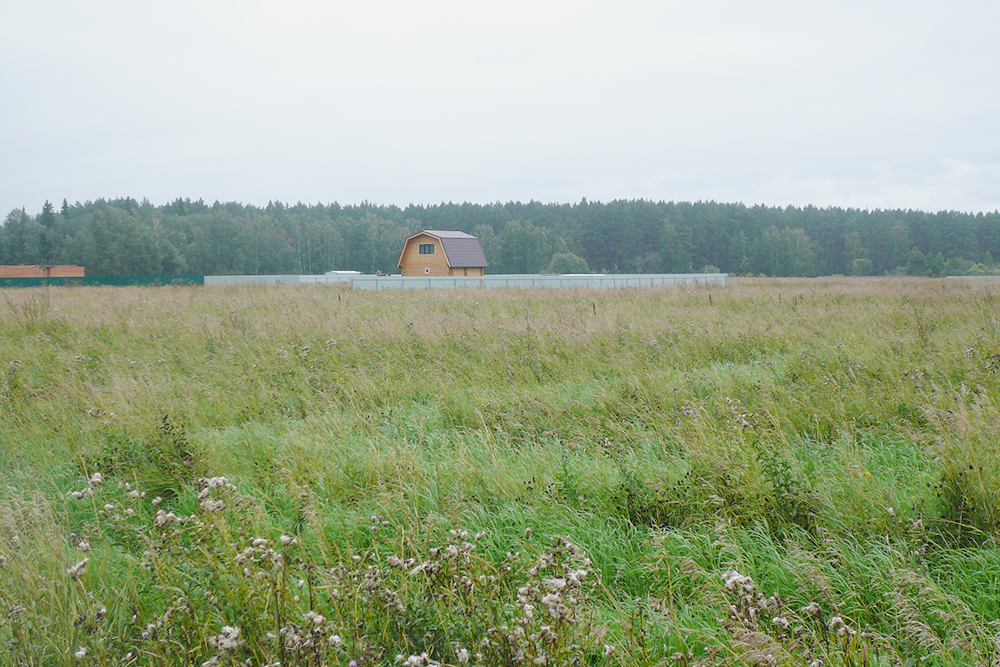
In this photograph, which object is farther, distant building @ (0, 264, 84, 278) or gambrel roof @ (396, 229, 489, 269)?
distant building @ (0, 264, 84, 278)

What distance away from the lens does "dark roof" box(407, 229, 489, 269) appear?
47.1 meters

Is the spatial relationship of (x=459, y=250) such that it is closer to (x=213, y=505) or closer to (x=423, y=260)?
(x=423, y=260)

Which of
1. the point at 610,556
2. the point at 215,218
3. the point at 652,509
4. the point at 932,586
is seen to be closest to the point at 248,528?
the point at 610,556

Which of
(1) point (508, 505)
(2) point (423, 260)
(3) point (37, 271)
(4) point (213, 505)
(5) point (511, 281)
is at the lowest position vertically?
(1) point (508, 505)

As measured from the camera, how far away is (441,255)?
4750 centimetres

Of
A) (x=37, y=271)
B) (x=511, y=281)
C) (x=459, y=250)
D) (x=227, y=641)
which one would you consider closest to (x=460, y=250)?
(x=459, y=250)

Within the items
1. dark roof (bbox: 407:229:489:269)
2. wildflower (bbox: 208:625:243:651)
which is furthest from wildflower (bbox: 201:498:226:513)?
dark roof (bbox: 407:229:489:269)

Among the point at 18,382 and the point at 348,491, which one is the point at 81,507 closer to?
the point at 348,491

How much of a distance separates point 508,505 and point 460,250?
1788 inches

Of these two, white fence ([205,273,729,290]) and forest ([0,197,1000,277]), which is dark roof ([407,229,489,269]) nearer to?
white fence ([205,273,729,290])

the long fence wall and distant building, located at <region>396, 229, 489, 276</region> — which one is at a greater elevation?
distant building, located at <region>396, 229, 489, 276</region>

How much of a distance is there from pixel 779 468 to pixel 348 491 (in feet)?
10.1

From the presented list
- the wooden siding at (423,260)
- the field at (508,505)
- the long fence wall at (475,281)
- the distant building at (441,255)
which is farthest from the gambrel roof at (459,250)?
the field at (508,505)

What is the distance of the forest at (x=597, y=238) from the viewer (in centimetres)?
8281
